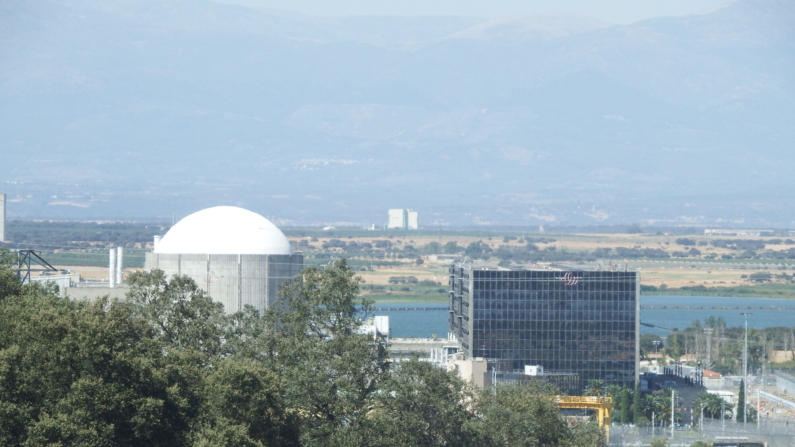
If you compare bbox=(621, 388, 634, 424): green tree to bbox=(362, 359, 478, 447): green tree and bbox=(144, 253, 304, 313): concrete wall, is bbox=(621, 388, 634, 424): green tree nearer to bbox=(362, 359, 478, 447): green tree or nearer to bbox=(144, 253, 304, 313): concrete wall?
bbox=(144, 253, 304, 313): concrete wall

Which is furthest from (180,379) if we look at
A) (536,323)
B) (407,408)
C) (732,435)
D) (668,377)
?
(668,377)

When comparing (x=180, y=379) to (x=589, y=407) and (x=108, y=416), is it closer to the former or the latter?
(x=108, y=416)

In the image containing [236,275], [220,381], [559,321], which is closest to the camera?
[220,381]

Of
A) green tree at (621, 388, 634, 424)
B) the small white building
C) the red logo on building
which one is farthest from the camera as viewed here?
the red logo on building

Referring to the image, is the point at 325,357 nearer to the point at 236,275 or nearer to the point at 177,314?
the point at 177,314

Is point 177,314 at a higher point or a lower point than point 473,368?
higher

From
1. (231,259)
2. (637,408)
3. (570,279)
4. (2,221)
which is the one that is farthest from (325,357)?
(570,279)

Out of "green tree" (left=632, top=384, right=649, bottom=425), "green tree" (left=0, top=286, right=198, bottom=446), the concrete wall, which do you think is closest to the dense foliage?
"green tree" (left=0, top=286, right=198, bottom=446)

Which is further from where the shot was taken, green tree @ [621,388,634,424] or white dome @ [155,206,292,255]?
green tree @ [621,388,634,424]
